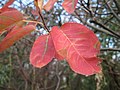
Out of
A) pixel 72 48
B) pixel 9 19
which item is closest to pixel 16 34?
pixel 9 19

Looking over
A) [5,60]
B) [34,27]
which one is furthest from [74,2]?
[5,60]

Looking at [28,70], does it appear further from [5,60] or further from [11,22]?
[11,22]

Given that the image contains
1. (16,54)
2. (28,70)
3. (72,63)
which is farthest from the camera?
(28,70)

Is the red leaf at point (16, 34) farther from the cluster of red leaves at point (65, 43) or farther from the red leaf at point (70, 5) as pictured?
the red leaf at point (70, 5)

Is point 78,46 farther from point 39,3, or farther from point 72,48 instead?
point 39,3

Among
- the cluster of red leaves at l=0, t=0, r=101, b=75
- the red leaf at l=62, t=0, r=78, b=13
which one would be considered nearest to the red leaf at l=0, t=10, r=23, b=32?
the cluster of red leaves at l=0, t=0, r=101, b=75

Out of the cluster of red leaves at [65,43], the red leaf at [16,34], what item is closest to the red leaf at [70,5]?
the cluster of red leaves at [65,43]

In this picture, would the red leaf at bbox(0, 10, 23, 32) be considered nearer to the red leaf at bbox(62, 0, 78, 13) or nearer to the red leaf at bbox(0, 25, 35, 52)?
the red leaf at bbox(0, 25, 35, 52)
